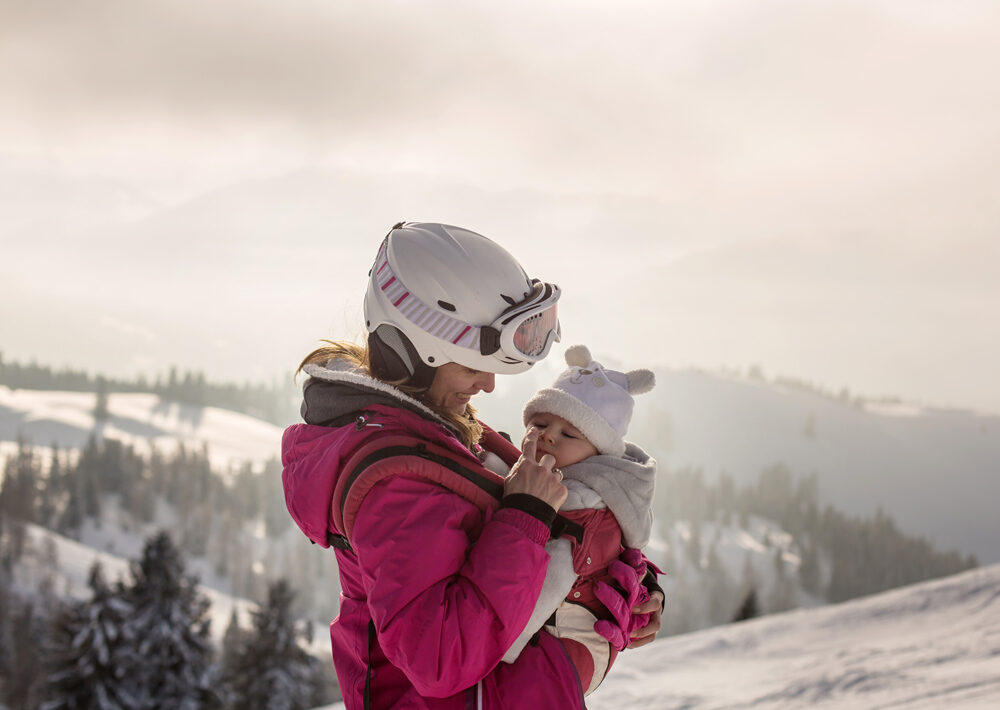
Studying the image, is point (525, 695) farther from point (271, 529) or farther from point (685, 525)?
point (685, 525)

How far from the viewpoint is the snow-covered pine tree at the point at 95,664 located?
27719mm

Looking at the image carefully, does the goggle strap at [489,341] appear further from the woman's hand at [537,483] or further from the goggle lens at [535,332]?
the woman's hand at [537,483]

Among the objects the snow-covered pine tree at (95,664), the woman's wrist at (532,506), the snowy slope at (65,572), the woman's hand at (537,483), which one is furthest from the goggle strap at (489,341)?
the snowy slope at (65,572)

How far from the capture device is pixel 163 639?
28.5m

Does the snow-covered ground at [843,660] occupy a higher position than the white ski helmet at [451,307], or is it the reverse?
the white ski helmet at [451,307]

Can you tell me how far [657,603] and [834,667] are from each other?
5.68 m

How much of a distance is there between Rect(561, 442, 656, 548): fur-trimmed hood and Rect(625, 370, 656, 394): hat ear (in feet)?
1.24

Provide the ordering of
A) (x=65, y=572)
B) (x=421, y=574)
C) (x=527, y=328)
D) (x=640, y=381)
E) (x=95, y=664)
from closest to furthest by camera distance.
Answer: (x=421, y=574)
(x=527, y=328)
(x=640, y=381)
(x=95, y=664)
(x=65, y=572)

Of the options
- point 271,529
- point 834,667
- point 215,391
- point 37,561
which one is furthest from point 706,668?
point 215,391

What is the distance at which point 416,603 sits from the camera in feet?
7.36

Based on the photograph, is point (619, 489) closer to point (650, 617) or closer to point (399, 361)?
point (650, 617)

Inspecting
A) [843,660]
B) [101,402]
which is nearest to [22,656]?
[843,660]

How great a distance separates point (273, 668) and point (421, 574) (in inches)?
1292

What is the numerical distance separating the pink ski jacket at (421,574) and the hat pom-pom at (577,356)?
1.03 meters
